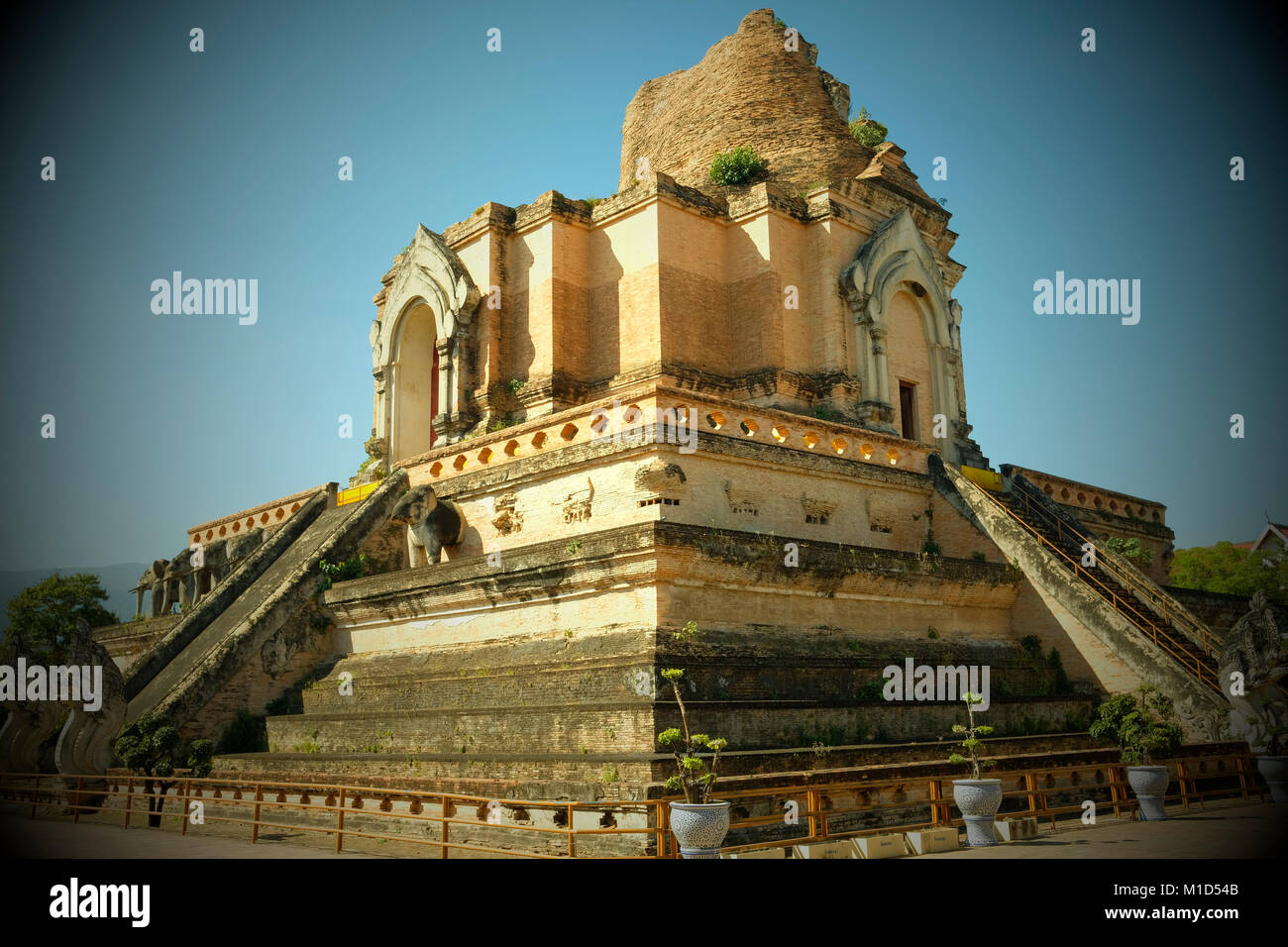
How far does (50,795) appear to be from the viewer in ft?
48.0

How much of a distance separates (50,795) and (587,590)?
298 inches

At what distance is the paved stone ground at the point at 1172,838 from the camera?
380 inches

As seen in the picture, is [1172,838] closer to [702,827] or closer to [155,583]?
[702,827]

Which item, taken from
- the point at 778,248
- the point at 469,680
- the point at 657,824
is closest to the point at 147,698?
the point at 469,680

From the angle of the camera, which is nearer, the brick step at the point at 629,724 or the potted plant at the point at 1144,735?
the brick step at the point at 629,724

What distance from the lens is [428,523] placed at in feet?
58.0

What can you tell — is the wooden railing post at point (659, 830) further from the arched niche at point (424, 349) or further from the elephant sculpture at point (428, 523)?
the arched niche at point (424, 349)

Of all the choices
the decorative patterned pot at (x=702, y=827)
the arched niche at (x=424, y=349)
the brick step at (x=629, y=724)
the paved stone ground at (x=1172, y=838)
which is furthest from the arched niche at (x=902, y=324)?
the decorative patterned pot at (x=702, y=827)

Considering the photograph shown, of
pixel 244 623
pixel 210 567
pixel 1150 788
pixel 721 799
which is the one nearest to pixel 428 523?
pixel 244 623

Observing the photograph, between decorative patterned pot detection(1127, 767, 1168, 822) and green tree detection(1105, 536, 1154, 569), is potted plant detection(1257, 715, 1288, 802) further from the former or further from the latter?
green tree detection(1105, 536, 1154, 569)

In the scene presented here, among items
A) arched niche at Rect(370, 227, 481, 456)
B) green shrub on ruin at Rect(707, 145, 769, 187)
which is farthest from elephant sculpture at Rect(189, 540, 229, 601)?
green shrub on ruin at Rect(707, 145, 769, 187)

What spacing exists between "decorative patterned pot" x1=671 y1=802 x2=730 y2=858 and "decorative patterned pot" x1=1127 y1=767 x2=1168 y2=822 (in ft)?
19.1

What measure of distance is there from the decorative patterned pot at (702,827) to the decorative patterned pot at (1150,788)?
5832 mm

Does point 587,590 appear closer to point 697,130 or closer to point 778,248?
point 778,248
